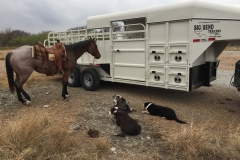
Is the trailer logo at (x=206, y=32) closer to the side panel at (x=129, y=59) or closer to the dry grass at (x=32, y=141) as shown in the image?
the side panel at (x=129, y=59)

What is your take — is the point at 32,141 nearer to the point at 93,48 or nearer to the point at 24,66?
the point at 24,66

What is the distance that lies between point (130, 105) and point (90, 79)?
234 centimetres

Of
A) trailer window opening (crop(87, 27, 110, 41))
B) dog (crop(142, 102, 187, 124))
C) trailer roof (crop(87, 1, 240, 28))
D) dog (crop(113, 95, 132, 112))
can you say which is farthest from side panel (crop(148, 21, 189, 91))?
trailer window opening (crop(87, 27, 110, 41))

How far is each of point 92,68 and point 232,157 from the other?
5.78 metres

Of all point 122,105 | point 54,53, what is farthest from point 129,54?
point 54,53

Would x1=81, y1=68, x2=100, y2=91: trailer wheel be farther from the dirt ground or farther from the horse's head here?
the horse's head

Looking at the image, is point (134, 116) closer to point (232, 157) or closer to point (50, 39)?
point (232, 157)

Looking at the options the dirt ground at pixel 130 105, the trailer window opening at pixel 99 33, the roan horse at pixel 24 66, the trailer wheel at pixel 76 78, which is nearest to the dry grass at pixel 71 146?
the dirt ground at pixel 130 105

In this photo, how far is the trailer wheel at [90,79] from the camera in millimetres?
8047

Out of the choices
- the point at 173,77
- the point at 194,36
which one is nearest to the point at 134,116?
the point at 173,77

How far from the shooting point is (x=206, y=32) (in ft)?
19.1

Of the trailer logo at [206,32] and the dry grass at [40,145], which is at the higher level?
the trailer logo at [206,32]

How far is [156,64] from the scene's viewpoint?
21.3ft

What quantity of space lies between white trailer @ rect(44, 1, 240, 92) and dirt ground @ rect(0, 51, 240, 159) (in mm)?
656
